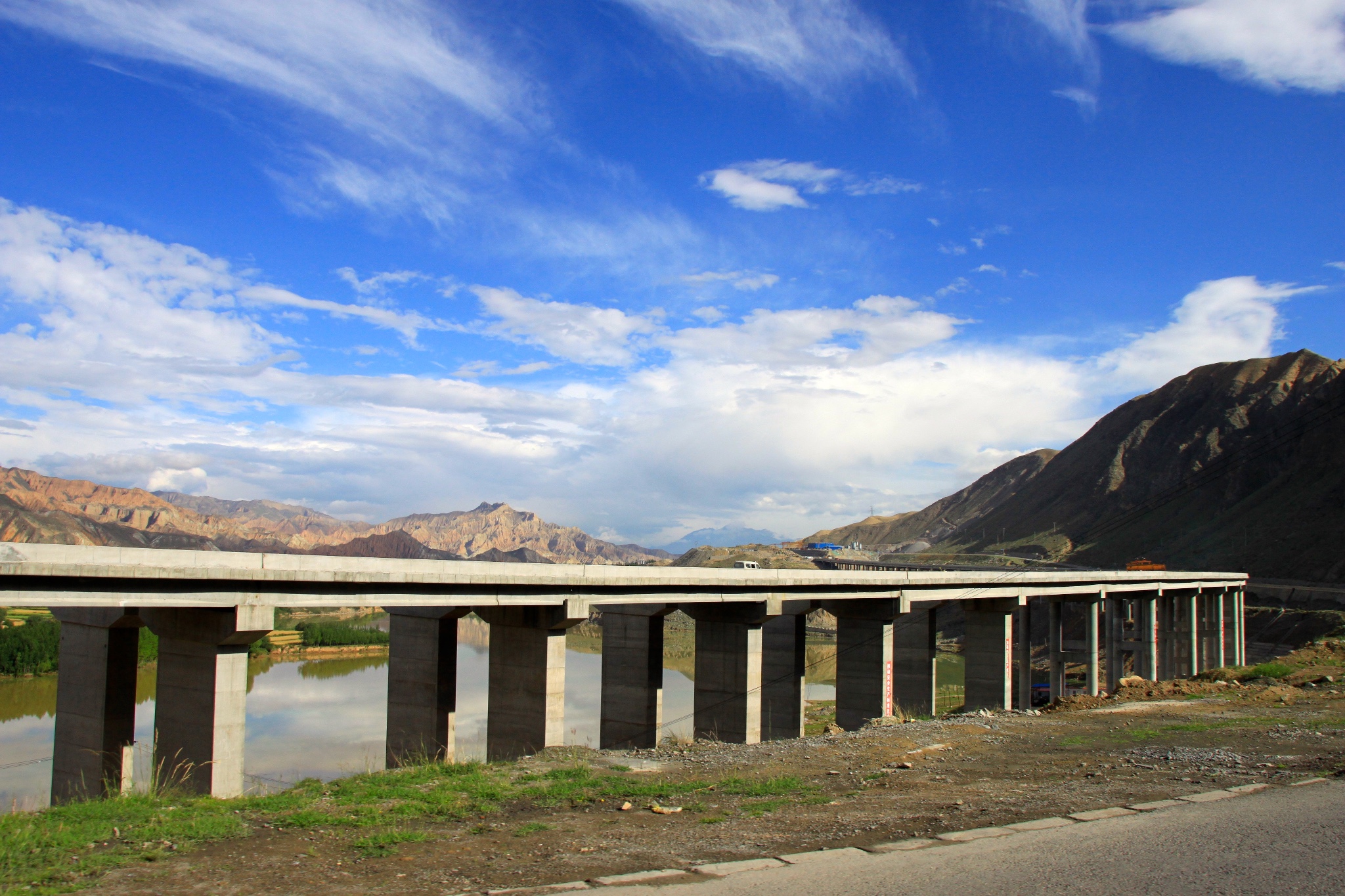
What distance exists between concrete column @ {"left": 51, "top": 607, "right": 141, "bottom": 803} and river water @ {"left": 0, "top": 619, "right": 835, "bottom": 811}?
540 cm

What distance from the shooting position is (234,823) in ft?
29.8

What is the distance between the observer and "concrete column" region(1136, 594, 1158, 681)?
53.5 metres

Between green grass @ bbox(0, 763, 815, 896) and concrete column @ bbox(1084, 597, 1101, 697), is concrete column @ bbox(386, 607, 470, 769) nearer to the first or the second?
green grass @ bbox(0, 763, 815, 896)

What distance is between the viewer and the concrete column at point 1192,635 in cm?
5959

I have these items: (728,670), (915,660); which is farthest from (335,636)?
(728,670)

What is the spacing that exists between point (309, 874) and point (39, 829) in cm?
314

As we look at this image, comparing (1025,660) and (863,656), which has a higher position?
(863,656)

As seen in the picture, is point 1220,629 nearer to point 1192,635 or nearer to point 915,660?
point 1192,635

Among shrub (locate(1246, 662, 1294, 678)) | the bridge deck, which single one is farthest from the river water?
shrub (locate(1246, 662, 1294, 678))

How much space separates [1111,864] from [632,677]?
846 inches

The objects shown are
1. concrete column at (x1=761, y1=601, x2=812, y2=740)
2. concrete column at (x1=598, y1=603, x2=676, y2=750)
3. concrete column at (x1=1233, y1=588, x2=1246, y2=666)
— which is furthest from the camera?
concrete column at (x1=1233, y1=588, x2=1246, y2=666)

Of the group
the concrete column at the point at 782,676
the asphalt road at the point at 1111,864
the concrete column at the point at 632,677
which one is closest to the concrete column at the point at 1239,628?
the concrete column at the point at 782,676

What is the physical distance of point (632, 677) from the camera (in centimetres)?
2803

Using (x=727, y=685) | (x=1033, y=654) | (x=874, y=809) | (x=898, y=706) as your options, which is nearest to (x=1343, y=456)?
(x=1033, y=654)
